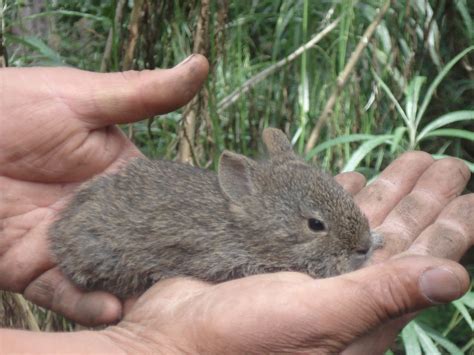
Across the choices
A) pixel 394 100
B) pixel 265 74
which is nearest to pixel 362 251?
pixel 394 100

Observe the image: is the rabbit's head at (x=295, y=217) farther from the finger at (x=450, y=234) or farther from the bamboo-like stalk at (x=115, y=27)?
the bamboo-like stalk at (x=115, y=27)

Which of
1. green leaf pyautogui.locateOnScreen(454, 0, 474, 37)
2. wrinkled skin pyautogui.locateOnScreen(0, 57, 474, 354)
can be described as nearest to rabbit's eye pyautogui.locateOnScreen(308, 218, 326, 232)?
wrinkled skin pyautogui.locateOnScreen(0, 57, 474, 354)

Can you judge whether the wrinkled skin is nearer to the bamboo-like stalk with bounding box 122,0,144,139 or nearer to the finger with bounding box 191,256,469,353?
the finger with bounding box 191,256,469,353

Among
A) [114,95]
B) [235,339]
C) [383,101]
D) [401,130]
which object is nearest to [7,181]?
[114,95]

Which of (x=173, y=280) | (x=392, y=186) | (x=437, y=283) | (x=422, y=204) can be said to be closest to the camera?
(x=437, y=283)

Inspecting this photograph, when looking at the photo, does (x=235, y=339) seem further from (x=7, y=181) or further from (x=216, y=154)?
(x=216, y=154)

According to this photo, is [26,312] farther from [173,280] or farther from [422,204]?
[422,204]
